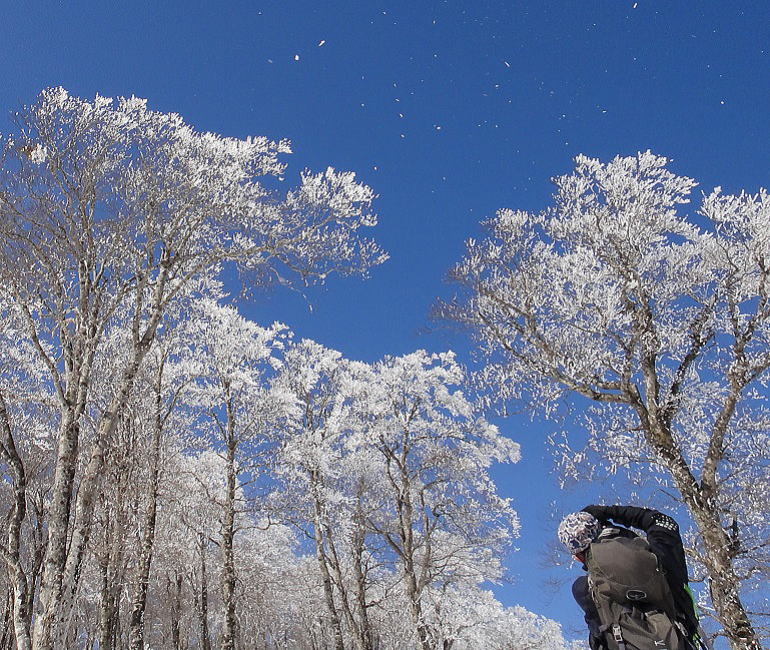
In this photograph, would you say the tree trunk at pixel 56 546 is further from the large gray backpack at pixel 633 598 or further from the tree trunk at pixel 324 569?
the tree trunk at pixel 324 569

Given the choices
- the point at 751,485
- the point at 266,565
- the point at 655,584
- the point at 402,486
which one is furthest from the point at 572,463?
the point at 266,565

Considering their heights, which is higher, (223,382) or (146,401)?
(223,382)

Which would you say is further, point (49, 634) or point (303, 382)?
point (303, 382)

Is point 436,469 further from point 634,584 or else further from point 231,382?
point 634,584

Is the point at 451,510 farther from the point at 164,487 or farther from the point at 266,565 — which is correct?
the point at 266,565

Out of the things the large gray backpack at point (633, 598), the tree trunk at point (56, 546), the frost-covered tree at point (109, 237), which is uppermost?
the frost-covered tree at point (109, 237)

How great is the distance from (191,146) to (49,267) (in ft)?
9.57

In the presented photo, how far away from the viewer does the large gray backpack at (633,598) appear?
115 inches

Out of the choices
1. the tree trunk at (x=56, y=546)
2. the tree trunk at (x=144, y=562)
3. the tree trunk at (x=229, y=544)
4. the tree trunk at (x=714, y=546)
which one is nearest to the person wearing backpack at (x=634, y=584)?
the tree trunk at (x=56, y=546)

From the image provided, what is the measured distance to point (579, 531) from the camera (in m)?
3.16

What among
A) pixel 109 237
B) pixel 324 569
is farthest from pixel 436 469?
pixel 109 237

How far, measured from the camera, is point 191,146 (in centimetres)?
923

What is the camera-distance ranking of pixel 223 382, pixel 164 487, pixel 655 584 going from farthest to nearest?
pixel 223 382, pixel 164 487, pixel 655 584

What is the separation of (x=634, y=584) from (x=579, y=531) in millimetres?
354
